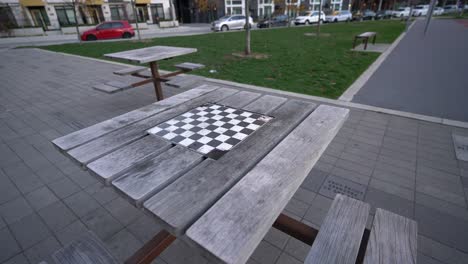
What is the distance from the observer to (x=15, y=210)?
2.27 meters

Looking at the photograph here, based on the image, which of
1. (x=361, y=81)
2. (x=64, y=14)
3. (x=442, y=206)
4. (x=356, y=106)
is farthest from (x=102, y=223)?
(x=64, y=14)

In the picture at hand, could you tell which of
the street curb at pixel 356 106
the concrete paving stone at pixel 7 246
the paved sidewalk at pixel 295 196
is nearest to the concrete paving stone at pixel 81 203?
the paved sidewalk at pixel 295 196

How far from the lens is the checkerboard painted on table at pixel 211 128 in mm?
1576

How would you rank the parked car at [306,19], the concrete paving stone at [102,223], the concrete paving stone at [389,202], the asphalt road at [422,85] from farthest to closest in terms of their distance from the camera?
the parked car at [306,19] → the asphalt road at [422,85] → the concrete paving stone at [389,202] → the concrete paving stone at [102,223]

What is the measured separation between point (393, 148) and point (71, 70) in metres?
9.09

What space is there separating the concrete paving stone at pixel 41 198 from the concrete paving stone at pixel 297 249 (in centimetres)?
233

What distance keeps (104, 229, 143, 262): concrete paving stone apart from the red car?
1842 centimetres

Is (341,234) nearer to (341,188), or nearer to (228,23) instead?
(341,188)

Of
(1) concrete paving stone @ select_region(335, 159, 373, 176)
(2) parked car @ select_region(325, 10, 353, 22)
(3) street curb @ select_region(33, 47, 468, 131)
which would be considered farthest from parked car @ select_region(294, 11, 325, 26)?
(1) concrete paving stone @ select_region(335, 159, 373, 176)

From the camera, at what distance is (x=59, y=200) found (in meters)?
2.37

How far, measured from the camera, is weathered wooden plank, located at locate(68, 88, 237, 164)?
4.90 ft

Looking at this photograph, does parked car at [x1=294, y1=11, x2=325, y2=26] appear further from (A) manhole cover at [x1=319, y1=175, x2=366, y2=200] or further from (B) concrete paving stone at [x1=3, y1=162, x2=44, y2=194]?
(B) concrete paving stone at [x1=3, y1=162, x2=44, y2=194]

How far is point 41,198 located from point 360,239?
2891 millimetres

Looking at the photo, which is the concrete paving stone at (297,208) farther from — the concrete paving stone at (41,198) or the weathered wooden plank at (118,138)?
the concrete paving stone at (41,198)
